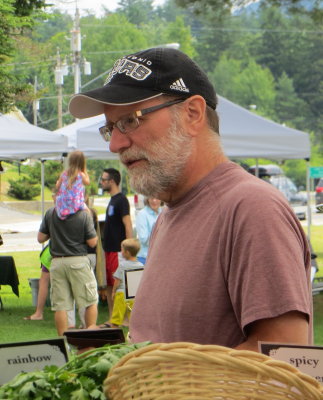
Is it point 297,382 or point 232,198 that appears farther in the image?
point 232,198

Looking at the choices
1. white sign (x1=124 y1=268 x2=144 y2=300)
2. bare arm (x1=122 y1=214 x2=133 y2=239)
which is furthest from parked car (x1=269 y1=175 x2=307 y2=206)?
white sign (x1=124 y1=268 x2=144 y2=300)

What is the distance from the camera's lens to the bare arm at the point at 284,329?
78.9 inches

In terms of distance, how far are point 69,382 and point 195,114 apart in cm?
96

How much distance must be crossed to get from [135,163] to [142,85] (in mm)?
215

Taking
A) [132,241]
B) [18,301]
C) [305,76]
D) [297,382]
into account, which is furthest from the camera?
[305,76]

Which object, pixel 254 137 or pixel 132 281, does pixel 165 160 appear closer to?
pixel 132 281

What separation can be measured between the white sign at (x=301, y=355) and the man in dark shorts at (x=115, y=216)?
336 inches

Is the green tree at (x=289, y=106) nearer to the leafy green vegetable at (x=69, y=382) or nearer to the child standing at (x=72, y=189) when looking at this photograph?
the child standing at (x=72, y=189)

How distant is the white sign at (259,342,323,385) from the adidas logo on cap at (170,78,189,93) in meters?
0.82

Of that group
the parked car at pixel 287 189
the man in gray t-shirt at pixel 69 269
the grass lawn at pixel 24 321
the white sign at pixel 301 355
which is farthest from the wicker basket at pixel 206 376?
the parked car at pixel 287 189

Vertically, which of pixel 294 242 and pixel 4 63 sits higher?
pixel 294 242

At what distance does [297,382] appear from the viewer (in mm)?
1566

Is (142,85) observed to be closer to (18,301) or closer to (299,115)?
(18,301)

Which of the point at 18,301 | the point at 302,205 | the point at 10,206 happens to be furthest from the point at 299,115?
the point at 18,301
